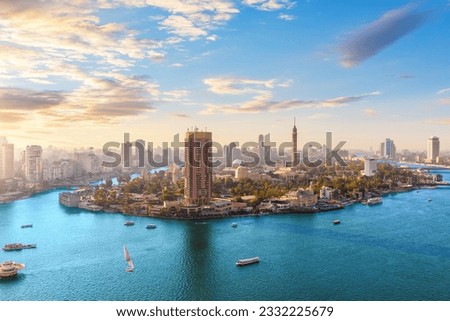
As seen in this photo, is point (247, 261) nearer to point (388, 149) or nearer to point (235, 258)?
point (235, 258)

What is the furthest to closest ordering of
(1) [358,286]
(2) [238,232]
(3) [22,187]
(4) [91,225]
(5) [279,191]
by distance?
(3) [22,187] < (5) [279,191] < (4) [91,225] < (2) [238,232] < (1) [358,286]

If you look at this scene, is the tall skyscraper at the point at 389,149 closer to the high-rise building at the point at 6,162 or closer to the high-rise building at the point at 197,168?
the high-rise building at the point at 197,168

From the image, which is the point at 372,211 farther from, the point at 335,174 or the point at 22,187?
the point at 22,187

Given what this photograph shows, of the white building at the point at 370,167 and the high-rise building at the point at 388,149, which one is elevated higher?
the high-rise building at the point at 388,149

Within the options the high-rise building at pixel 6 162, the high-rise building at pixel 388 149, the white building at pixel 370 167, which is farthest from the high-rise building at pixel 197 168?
the high-rise building at pixel 388 149

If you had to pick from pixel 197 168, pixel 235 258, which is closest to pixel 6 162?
pixel 197 168

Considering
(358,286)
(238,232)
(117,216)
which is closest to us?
(358,286)

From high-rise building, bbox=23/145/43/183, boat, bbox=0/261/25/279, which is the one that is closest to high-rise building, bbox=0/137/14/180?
high-rise building, bbox=23/145/43/183
